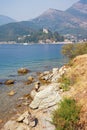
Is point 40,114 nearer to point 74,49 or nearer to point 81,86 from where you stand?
point 81,86

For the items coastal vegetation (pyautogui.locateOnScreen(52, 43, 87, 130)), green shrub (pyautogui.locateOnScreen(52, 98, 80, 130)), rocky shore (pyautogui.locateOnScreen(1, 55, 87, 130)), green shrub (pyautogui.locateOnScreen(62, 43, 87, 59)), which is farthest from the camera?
green shrub (pyautogui.locateOnScreen(62, 43, 87, 59))

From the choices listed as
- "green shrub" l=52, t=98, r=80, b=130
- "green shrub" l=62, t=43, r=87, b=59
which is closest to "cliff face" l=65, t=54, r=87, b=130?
"green shrub" l=52, t=98, r=80, b=130

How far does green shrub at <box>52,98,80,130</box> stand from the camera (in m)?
22.7

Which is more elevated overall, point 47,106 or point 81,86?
point 81,86

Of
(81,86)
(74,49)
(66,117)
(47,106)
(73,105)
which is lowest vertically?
(74,49)

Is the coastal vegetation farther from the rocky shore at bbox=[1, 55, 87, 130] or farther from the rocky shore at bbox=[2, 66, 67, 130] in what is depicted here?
the rocky shore at bbox=[2, 66, 67, 130]

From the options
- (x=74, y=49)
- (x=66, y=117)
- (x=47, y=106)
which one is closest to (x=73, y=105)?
(x=66, y=117)

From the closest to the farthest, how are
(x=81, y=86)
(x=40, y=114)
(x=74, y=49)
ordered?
(x=40, y=114)
(x=81, y=86)
(x=74, y=49)

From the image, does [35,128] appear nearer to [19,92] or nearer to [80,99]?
[80,99]

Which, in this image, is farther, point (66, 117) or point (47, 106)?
point (47, 106)

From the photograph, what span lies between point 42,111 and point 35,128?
3550mm

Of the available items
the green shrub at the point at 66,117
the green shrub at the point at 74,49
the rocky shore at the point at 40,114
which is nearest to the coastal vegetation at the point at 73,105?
the green shrub at the point at 66,117

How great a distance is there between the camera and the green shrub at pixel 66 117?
22656 millimetres

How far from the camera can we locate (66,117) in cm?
2298
